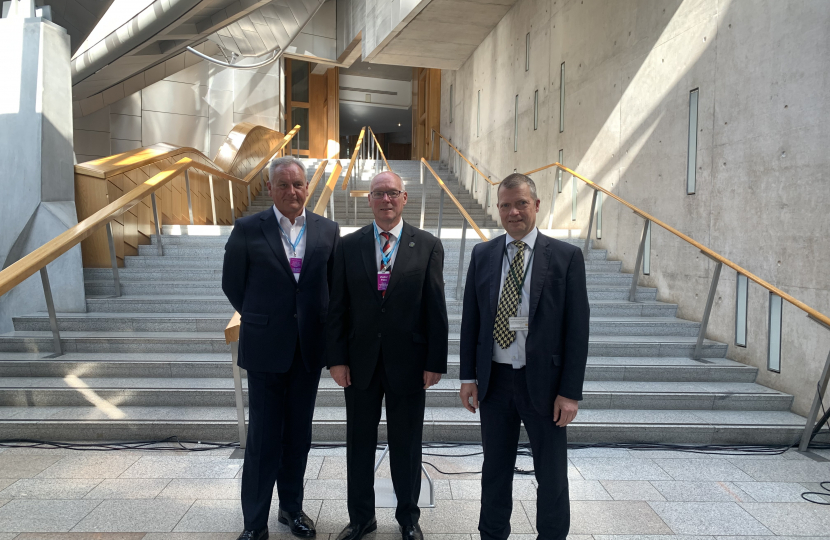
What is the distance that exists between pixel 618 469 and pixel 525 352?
1598mm

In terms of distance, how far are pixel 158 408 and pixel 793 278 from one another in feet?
14.3

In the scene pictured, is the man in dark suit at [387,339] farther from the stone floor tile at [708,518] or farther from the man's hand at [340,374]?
the stone floor tile at [708,518]

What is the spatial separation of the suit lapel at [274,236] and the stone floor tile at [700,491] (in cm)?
217

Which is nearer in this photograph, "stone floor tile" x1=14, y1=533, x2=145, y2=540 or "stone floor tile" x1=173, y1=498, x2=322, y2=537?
A: "stone floor tile" x1=14, y1=533, x2=145, y2=540

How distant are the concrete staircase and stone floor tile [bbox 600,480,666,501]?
23.2 inches

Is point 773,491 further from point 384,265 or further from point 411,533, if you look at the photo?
point 384,265

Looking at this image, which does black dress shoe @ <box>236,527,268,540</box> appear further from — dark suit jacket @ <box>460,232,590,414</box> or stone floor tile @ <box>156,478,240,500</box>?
dark suit jacket @ <box>460,232,590,414</box>

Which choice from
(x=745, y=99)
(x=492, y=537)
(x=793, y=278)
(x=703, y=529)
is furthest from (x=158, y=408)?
(x=745, y=99)

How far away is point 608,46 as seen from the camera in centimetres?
645

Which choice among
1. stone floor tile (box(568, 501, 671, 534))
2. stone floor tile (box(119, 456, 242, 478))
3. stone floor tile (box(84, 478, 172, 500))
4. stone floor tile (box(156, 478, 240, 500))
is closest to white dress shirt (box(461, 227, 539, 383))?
stone floor tile (box(568, 501, 671, 534))

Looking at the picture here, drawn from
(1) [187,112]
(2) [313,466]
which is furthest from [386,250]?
(1) [187,112]

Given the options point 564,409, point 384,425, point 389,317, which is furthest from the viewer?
point 384,425

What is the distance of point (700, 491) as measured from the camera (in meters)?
2.97

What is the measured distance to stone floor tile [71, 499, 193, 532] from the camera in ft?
8.24
